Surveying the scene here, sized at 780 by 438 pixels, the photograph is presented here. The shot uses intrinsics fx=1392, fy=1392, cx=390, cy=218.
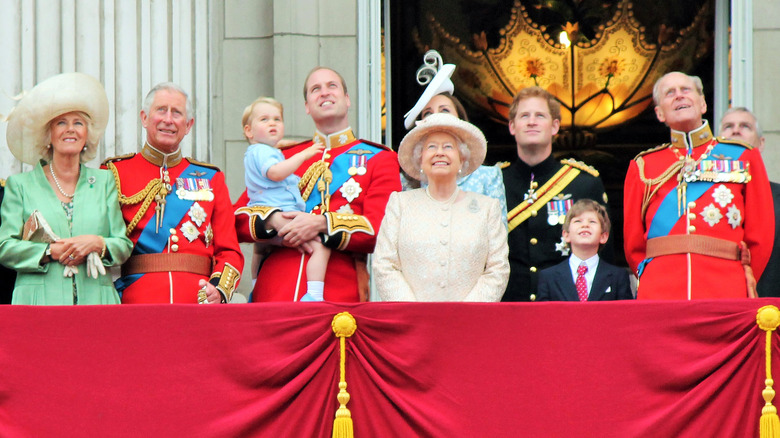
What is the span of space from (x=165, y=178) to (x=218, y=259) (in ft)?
1.51

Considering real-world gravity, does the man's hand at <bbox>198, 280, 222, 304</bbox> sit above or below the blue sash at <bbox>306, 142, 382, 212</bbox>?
below

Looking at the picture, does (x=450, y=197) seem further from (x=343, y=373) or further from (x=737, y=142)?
(x=737, y=142)

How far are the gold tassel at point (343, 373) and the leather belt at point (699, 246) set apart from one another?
64.2 inches

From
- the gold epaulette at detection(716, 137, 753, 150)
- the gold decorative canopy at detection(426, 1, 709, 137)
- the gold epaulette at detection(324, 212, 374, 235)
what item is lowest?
the gold epaulette at detection(324, 212, 374, 235)

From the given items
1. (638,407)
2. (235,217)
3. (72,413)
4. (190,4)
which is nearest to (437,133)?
(235,217)

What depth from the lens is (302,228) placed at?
20.5 ft

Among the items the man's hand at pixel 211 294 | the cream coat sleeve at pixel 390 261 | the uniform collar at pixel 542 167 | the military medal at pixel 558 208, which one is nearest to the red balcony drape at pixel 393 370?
the cream coat sleeve at pixel 390 261

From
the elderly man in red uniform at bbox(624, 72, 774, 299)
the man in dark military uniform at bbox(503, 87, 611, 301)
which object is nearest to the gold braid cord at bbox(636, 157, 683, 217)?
the elderly man in red uniform at bbox(624, 72, 774, 299)

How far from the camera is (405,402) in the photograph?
209 inches

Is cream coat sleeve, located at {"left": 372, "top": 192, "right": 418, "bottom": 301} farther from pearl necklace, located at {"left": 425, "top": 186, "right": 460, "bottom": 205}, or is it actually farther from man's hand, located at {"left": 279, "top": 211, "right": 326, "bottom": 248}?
man's hand, located at {"left": 279, "top": 211, "right": 326, "bottom": 248}

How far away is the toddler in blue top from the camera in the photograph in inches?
246

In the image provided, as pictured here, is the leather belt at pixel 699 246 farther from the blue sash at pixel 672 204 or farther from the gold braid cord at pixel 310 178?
the gold braid cord at pixel 310 178

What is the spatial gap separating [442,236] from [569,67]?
4477 millimetres

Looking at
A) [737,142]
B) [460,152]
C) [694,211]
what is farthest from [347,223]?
[737,142]
